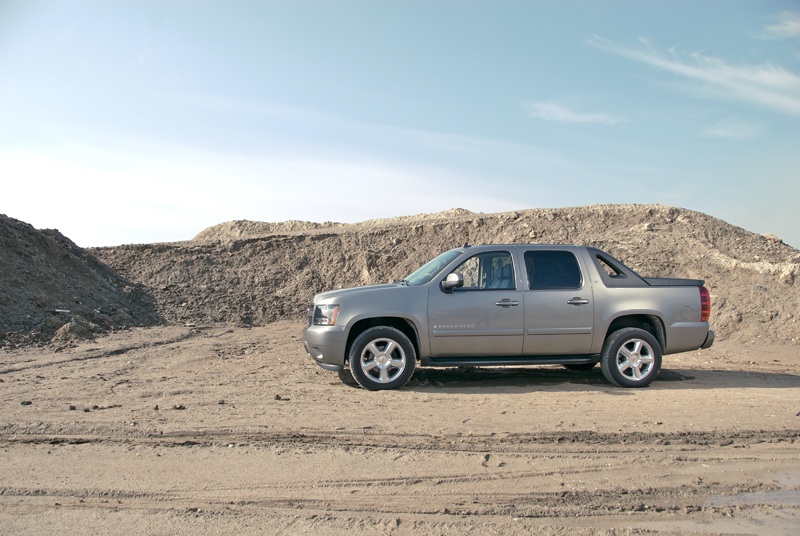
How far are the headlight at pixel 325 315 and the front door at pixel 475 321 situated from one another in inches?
49.7

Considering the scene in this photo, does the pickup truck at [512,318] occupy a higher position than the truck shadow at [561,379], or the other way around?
the pickup truck at [512,318]

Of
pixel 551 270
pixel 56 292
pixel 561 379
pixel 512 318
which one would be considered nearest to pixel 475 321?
pixel 512 318

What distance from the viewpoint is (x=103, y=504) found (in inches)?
140

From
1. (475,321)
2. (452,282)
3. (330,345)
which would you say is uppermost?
(452,282)

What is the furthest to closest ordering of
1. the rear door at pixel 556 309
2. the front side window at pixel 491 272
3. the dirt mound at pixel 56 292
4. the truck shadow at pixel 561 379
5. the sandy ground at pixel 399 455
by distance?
1. the dirt mound at pixel 56 292
2. the truck shadow at pixel 561 379
3. the front side window at pixel 491 272
4. the rear door at pixel 556 309
5. the sandy ground at pixel 399 455

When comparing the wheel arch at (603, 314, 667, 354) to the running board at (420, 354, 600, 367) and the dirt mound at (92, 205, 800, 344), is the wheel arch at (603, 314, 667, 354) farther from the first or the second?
the dirt mound at (92, 205, 800, 344)

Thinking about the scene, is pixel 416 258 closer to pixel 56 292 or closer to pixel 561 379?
pixel 56 292

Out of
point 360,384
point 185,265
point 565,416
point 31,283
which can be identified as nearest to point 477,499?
point 565,416

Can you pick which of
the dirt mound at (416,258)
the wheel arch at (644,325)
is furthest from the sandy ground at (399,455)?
the dirt mound at (416,258)

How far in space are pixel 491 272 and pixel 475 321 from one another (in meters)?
0.77

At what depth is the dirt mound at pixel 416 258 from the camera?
15.7 meters

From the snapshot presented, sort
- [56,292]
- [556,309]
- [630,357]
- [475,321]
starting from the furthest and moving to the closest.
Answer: [56,292] → [630,357] → [556,309] → [475,321]

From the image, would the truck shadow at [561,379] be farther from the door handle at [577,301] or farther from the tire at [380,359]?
the door handle at [577,301]

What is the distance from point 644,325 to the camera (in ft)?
24.5
